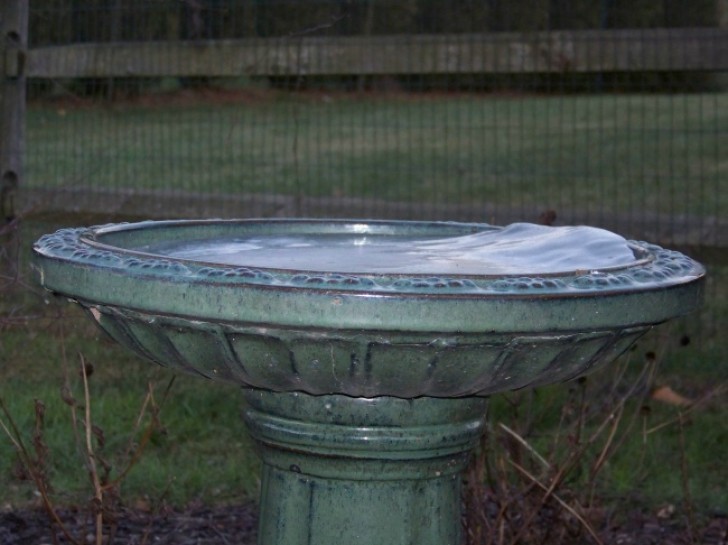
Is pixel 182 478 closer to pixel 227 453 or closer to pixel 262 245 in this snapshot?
pixel 227 453

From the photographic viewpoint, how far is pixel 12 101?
18.4 feet

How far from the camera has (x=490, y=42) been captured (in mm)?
4789

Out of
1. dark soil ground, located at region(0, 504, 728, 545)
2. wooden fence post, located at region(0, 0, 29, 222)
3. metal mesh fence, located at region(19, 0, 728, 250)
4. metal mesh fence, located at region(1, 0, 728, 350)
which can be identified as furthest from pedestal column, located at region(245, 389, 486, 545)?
wooden fence post, located at region(0, 0, 29, 222)

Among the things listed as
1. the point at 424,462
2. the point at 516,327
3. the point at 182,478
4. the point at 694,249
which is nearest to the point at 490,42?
the point at 694,249

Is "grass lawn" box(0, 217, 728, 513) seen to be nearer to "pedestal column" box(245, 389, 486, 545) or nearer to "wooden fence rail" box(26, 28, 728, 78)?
"pedestal column" box(245, 389, 486, 545)

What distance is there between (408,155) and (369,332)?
6.50 m

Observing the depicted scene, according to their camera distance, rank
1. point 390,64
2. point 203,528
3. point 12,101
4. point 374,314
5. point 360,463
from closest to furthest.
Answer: point 374,314, point 360,463, point 203,528, point 390,64, point 12,101

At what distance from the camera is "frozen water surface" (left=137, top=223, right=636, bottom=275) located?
2.28 metres

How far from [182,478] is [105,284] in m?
2.07

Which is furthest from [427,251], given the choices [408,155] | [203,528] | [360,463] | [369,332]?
[408,155]

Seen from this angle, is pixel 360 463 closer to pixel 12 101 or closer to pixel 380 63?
pixel 380 63

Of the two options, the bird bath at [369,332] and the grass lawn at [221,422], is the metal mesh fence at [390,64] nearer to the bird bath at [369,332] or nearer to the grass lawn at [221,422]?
the grass lawn at [221,422]

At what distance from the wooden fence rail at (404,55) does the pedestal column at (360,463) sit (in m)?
2.62

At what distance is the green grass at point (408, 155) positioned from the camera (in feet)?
20.9
